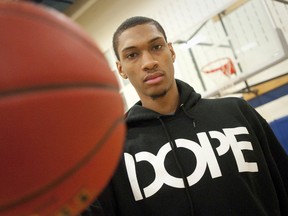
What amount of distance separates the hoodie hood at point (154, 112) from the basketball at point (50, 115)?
2.23 feet

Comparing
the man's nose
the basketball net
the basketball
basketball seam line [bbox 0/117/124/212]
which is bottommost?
basketball seam line [bbox 0/117/124/212]

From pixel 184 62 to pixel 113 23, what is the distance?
3.83 ft

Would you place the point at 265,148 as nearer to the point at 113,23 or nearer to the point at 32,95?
the point at 32,95

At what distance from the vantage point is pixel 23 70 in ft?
1.59

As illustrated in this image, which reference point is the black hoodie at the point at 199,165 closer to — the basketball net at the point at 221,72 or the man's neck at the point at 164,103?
the man's neck at the point at 164,103

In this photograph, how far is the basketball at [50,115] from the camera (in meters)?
0.47

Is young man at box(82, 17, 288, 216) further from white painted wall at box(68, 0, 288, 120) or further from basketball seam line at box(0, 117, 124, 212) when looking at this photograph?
white painted wall at box(68, 0, 288, 120)

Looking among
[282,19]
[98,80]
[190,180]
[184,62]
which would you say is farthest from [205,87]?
[98,80]

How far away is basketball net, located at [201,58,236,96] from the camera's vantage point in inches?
124

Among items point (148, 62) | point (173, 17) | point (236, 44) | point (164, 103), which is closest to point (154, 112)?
point (164, 103)

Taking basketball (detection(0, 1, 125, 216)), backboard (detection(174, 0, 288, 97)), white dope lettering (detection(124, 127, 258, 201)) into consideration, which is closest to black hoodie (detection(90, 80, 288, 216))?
white dope lettering (detection(124, 127, 258, 201))

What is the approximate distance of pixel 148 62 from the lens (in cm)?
125

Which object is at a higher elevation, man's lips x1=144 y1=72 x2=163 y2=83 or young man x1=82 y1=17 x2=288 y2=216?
man's lips x1=144 y1=72 x2=163 y2=83

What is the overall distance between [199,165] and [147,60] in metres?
0.45
